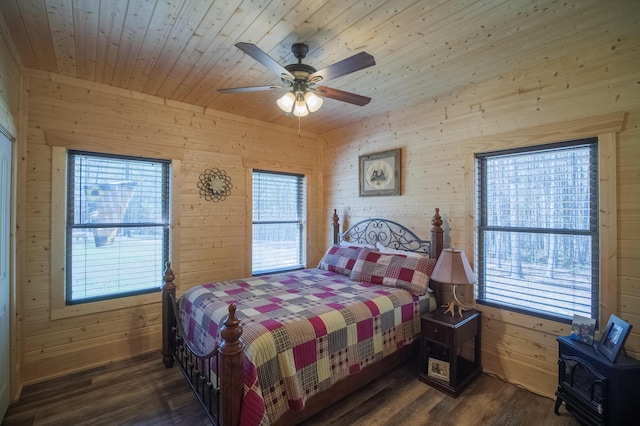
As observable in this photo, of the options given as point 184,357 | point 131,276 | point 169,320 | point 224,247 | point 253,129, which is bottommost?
→ point 184,357

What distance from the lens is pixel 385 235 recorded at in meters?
3.83

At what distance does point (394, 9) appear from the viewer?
6.17ft

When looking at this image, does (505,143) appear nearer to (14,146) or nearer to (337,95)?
(337,95)

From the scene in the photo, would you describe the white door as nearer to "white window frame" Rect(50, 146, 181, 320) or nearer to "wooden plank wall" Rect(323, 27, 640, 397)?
"white window frame" Rect(50, 146, 181, 320)

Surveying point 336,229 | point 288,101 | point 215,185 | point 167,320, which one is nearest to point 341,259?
point 336,229

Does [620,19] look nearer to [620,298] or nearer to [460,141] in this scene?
[460,141]

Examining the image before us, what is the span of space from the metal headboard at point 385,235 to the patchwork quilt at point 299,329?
2.31 ft

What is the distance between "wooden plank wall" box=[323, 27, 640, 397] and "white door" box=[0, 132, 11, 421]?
3479 millimetres

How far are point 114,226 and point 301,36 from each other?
2625mm

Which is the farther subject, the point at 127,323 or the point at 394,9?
the point at 127,323

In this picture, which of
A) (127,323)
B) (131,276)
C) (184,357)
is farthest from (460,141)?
(127,323)

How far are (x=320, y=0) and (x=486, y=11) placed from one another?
107 cm

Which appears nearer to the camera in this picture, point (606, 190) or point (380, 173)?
point (606, 190)

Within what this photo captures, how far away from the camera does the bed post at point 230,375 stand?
64.7 inches
